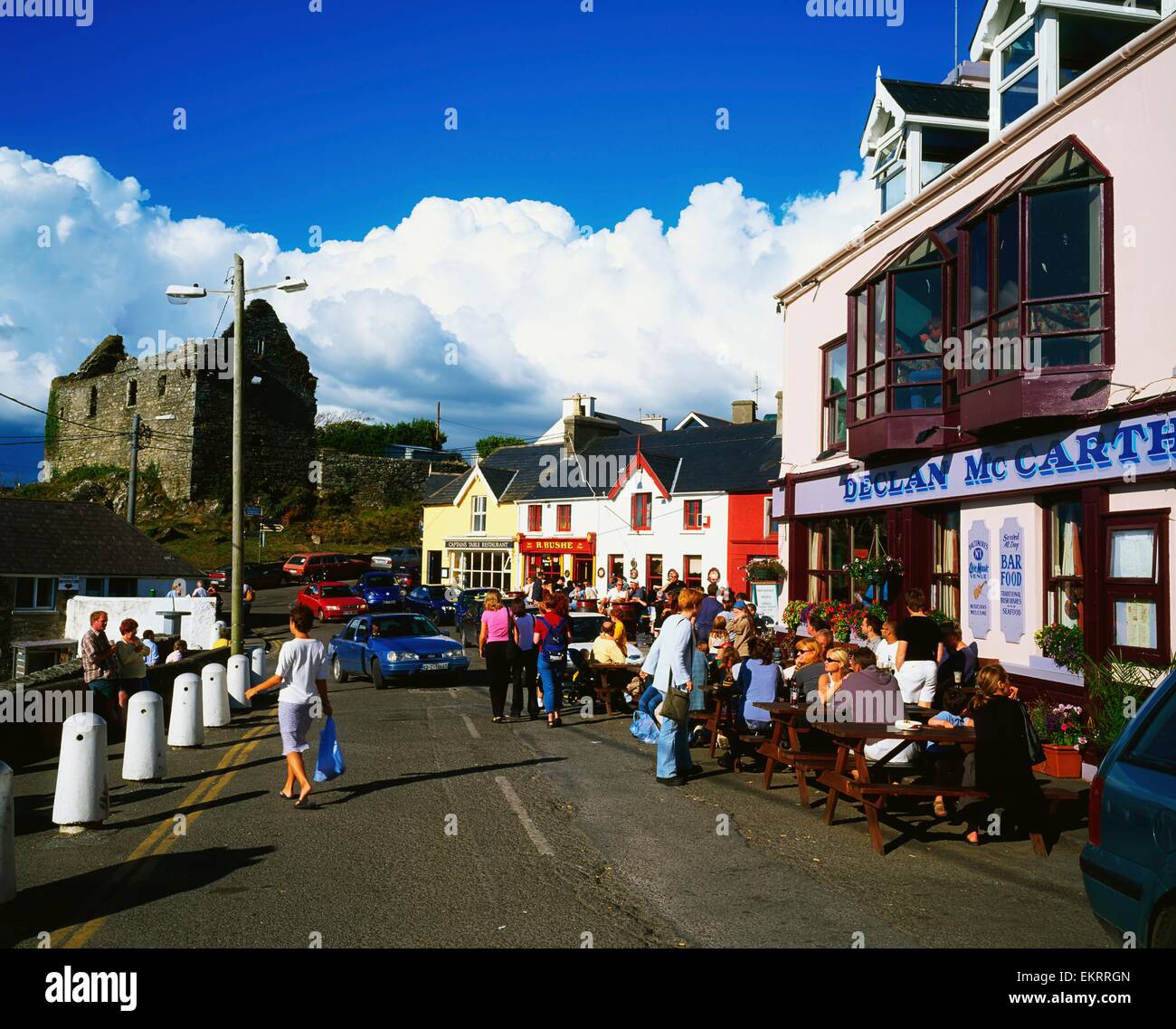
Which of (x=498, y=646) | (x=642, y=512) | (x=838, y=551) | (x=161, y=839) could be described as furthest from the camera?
(x=642, y=512)

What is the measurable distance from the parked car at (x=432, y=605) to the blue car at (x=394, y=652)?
13.6 m

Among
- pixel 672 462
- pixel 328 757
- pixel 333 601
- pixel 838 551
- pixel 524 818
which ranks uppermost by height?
pixel 672 462

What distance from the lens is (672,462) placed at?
4372 cm

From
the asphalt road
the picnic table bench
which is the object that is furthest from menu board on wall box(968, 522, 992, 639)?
the picnic table bench

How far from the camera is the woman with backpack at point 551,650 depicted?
14359 mm

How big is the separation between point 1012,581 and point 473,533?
139 feet

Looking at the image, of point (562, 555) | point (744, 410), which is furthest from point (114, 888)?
point (744, 410)

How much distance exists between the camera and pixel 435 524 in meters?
56.5

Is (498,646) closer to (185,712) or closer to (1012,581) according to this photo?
(185,712)

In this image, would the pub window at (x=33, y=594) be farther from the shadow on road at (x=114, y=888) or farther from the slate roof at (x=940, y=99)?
the slate roof at (x=940, y=99)

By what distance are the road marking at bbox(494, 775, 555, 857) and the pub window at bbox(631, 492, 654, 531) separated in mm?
32925

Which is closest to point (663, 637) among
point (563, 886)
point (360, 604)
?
point (563, 886)

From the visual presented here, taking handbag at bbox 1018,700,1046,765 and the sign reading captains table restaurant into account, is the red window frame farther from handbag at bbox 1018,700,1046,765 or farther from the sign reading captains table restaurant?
handbag at bbox 1018,700,1046,765
